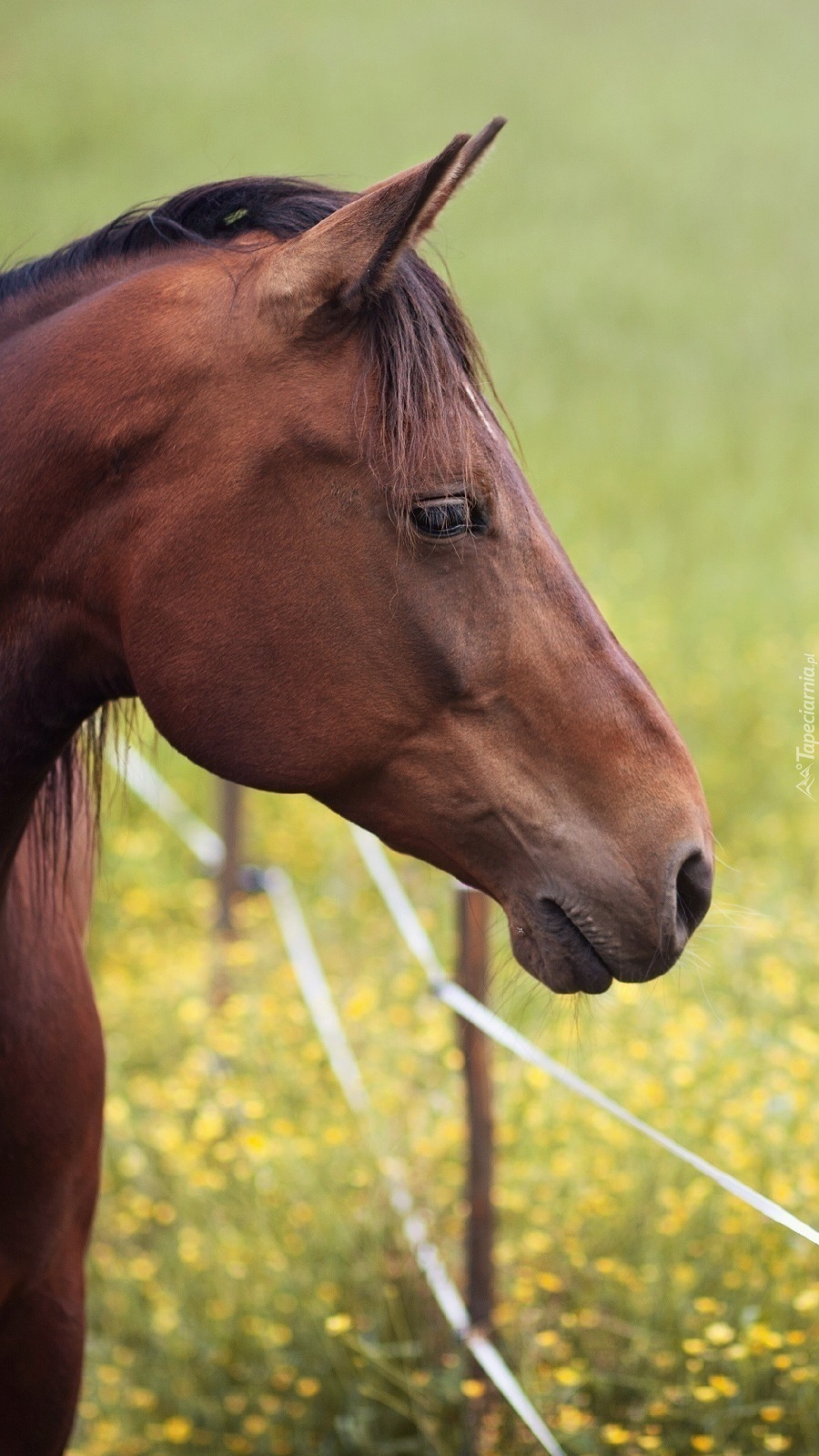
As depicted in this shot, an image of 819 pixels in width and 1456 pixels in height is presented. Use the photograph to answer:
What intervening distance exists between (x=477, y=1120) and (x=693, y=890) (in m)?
1.39

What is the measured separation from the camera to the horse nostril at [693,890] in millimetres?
1400

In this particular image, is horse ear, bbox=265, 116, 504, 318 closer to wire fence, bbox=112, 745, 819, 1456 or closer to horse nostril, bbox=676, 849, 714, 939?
wire fence, bbox=112, 745, 819, 1456

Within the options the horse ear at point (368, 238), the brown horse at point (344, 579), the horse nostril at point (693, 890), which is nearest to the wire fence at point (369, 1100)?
the brown horse at point (344, 579)

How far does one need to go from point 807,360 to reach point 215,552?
440 inches

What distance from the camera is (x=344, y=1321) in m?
2.27

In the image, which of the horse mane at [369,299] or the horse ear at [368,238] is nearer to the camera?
the horse ear at [368,238]

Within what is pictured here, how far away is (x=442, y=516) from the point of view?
1.36 meters

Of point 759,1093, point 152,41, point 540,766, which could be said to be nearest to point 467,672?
point 540,766

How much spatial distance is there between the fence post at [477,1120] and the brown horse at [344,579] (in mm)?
1144

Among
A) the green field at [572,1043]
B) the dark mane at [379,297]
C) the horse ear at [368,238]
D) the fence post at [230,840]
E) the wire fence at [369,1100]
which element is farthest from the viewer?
the fence post at [230,840]

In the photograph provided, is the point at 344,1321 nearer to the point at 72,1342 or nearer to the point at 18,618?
the point at 72,1342

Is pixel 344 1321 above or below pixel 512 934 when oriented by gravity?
below

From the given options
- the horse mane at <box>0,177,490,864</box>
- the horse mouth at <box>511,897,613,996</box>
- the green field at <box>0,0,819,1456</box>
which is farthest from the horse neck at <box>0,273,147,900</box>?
the horse mouth at <box>511,897,613,996</box>

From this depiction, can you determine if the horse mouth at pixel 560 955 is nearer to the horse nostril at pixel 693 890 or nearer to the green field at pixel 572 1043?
the horse nostril at pixel 693 890
